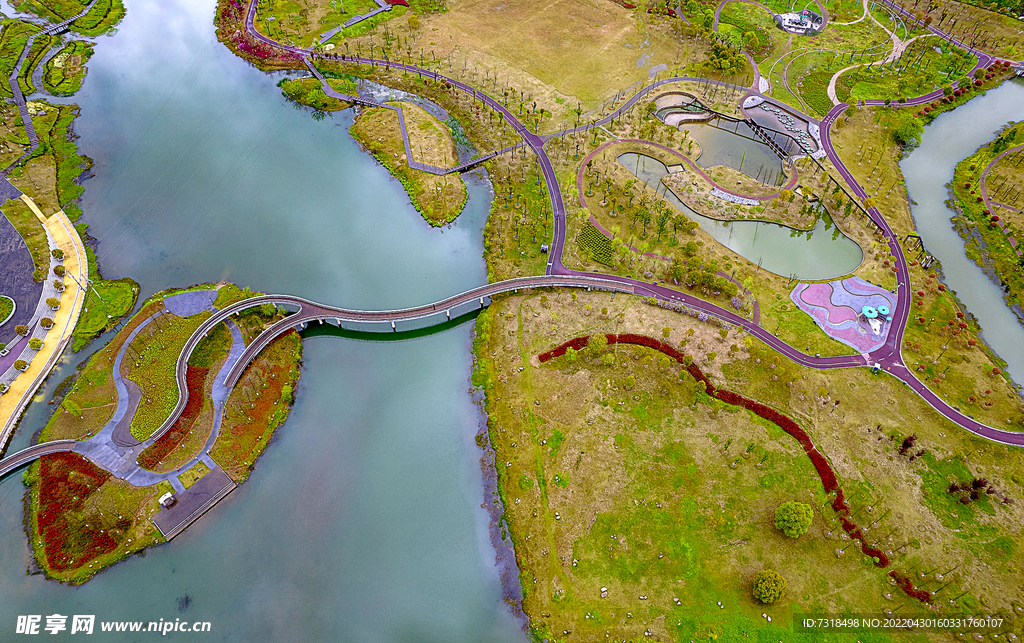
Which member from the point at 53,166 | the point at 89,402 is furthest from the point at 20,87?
the point at 89,402

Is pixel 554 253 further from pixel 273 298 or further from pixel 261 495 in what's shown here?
pixel 261 495

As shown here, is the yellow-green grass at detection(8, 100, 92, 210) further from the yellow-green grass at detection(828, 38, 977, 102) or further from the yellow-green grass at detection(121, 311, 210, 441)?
the yellow-green grass at detection(828, 38, 977, 102)

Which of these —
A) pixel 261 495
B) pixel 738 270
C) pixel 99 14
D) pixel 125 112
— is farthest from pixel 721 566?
pixel 99 14

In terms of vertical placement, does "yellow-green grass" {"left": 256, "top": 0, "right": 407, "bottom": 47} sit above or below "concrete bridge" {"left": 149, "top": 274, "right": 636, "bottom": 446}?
above

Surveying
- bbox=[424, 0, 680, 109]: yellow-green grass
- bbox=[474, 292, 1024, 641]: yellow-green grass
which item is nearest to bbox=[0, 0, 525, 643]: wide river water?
bbox=[474, 292, 1024, 641]: yellow-green grass

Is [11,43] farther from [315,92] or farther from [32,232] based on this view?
[315,92]

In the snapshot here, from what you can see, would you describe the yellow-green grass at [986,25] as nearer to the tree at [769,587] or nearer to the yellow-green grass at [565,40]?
the yellow-green grass at [565,40]
